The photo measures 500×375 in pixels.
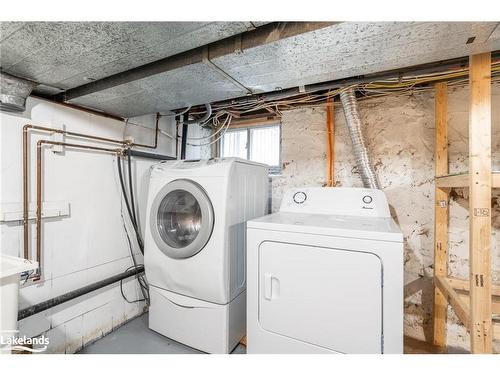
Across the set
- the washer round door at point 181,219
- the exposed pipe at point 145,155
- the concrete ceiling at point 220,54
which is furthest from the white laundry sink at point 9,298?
the exposed pipe at point 145,155

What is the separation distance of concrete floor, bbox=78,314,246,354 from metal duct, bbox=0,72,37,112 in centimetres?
175

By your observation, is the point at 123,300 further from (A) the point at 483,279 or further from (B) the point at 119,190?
(A) the point at 483,279

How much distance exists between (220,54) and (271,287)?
129 cm

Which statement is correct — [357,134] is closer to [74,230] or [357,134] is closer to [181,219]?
[181,219]

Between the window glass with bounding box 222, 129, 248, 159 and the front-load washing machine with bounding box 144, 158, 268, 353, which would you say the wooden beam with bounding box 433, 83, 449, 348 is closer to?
the front-load washing machine with bounding box 144, 158, 268, 353

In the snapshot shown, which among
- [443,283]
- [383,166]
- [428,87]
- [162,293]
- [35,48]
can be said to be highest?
[428,87]

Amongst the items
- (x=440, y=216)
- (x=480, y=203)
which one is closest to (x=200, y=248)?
(x=480, y=203)

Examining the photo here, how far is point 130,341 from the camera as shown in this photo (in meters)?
1.85

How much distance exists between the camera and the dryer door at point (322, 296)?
113 centimetres

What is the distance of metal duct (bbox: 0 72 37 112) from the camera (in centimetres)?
131

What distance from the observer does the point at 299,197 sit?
5.93 ft

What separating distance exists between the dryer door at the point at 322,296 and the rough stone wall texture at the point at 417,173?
40.7 inches
